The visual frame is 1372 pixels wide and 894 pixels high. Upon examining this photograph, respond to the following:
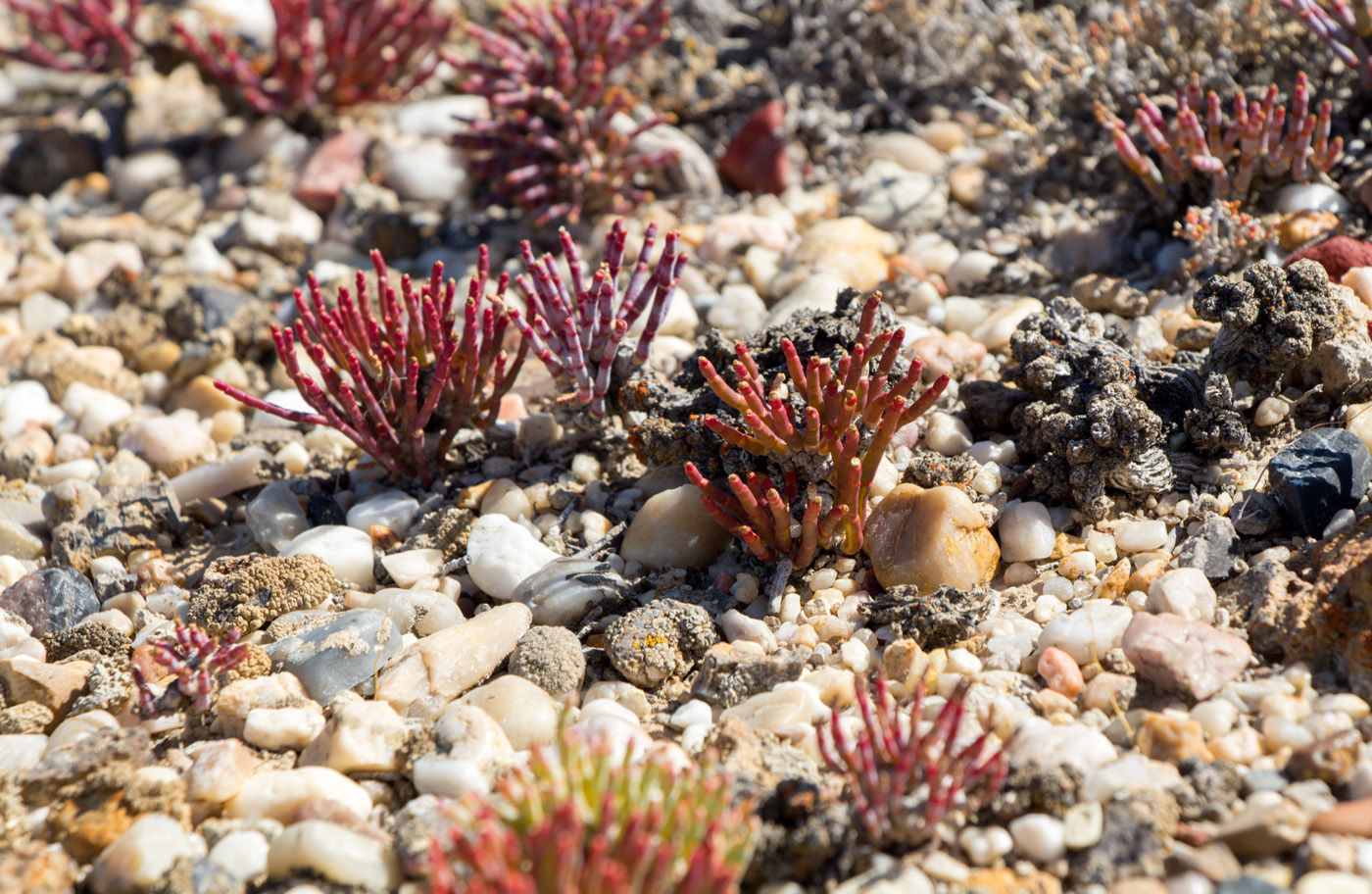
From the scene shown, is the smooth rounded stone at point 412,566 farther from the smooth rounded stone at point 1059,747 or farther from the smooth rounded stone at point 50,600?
the smooth rounded stone at point 1059,747

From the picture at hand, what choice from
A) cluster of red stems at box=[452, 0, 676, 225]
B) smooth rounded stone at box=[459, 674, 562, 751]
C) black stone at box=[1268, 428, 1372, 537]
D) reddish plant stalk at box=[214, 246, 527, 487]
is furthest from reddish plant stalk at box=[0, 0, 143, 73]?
black stone at box=[1268, 428, 1372, 537]

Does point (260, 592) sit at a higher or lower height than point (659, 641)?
lower

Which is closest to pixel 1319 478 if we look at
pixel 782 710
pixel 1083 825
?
pixel 1083 825

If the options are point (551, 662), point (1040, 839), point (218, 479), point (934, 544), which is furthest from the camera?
point (218, 479)

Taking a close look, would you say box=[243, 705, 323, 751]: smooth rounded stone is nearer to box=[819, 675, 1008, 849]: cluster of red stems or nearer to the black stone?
box=[819, 675, 1008, 849]: cluster of red stems

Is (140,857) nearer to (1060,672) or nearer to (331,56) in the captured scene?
(1060,672)

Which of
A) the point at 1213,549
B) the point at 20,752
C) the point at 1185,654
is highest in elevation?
the point at 1213,549

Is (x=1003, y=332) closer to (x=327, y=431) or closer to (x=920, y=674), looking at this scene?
(x=920, y=674)
